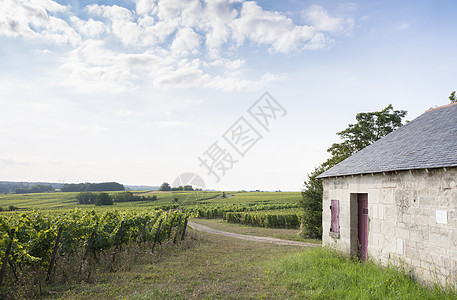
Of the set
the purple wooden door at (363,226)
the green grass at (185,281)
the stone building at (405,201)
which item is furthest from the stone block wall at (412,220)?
the green grass at (185,281)

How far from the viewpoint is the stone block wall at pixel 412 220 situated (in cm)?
664

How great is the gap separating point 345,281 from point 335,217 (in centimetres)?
403

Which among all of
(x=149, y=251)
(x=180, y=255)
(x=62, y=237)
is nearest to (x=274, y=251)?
(x=180, y=255)

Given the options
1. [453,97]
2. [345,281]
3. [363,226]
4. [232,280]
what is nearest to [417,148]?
[363,226]

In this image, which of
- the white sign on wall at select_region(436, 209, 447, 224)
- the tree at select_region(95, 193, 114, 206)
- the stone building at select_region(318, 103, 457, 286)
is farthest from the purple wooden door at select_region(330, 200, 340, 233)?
the tree at select_region(95, 193, 114, 206)

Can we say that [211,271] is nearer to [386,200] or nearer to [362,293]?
[362,293]

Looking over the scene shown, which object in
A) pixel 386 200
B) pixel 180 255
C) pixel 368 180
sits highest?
pixel 368 180

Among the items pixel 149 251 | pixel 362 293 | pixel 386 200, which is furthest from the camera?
pixel 149 251

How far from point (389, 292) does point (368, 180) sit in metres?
3.74

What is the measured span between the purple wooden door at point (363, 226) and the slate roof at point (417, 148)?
3.34 feet

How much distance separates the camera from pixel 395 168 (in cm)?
808

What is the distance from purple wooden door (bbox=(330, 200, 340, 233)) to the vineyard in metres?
7.68

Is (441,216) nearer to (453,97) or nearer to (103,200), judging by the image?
(453,97)

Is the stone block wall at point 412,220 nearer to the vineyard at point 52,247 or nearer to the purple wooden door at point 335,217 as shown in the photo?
the purple wooden door at point 335,217
